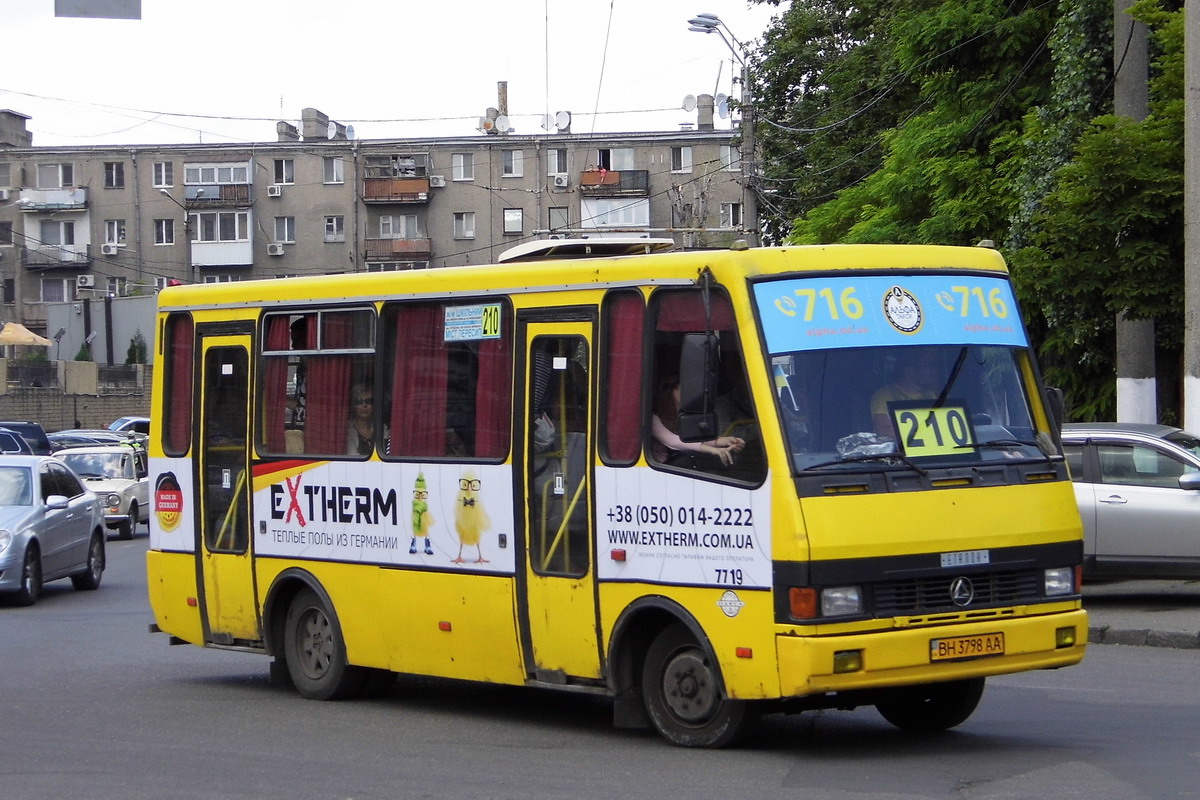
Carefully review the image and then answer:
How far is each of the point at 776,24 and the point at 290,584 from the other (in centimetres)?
4008

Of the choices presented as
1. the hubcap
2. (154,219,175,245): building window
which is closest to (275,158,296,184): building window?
(154,219,175,245): building window

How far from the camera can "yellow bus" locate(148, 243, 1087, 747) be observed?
8312 millimetres

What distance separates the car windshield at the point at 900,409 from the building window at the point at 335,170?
72.5 m

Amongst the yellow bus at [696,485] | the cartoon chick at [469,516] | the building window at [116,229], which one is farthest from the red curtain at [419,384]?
the building window at [116,229]

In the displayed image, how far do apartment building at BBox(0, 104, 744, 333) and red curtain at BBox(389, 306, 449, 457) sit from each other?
2542 inches

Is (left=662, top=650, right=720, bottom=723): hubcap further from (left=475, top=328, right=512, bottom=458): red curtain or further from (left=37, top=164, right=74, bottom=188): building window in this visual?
(left=37, top=164, right=74, bottom=188): building window

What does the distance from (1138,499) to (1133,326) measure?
4589 millimetres

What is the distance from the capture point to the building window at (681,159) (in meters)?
78.6

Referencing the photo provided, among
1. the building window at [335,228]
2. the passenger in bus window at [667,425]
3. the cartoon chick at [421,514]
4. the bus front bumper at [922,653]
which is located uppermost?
the building window at [335,228]

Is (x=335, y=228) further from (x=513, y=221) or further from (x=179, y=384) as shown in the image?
(x=179, y=384)

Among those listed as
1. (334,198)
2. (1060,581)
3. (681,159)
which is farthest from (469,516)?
(334,198)

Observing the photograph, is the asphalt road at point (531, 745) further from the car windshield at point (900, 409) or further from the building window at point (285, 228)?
the building window at point (285, 228)

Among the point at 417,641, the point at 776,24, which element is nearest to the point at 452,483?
the point at 417,641

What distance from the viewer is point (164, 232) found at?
8119cm
